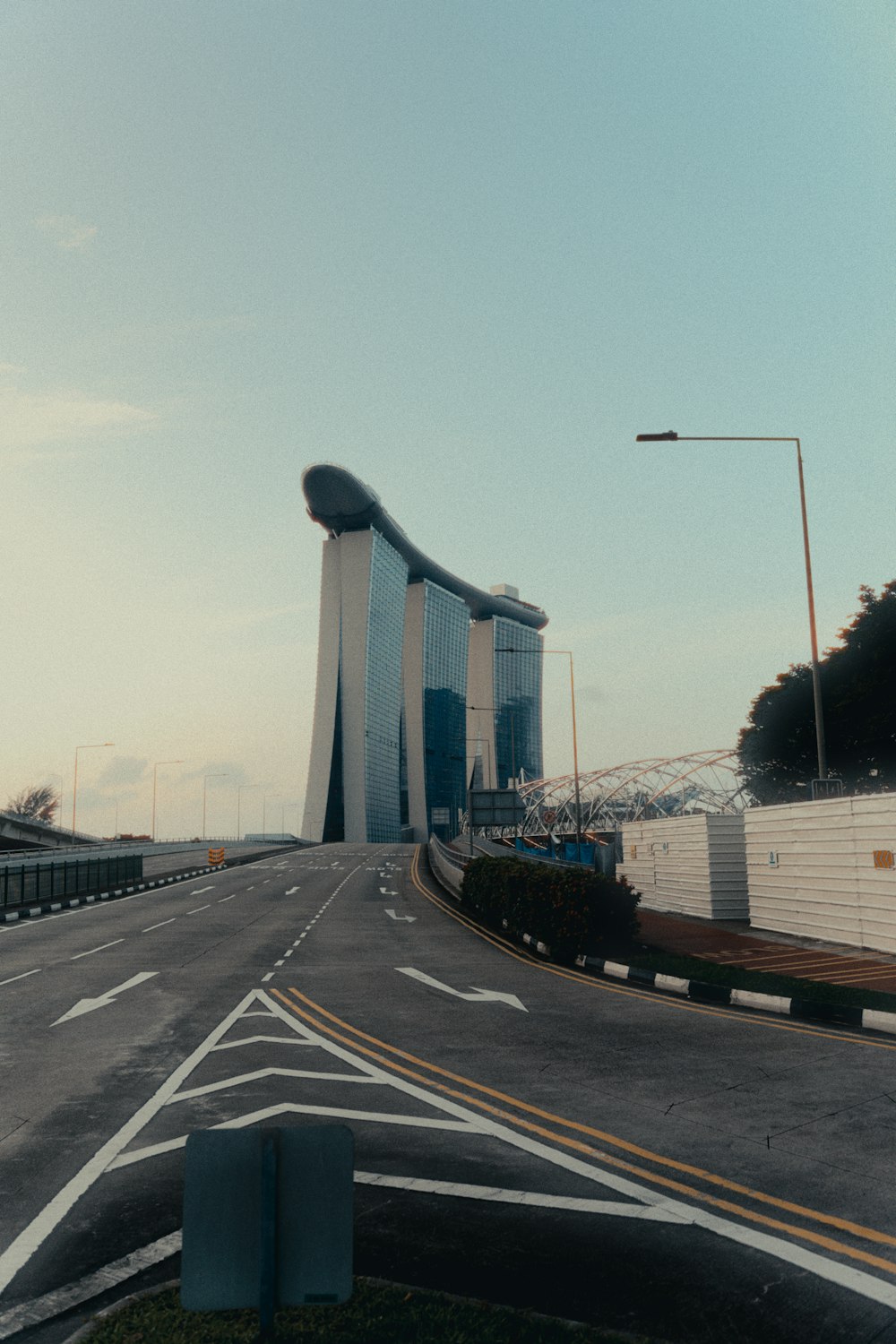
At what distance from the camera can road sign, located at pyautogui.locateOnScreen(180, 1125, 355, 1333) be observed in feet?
15.1

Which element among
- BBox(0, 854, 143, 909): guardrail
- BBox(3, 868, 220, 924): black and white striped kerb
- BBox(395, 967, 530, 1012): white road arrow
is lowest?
BBox(3, 868, 220, 924): black and white striped kerb

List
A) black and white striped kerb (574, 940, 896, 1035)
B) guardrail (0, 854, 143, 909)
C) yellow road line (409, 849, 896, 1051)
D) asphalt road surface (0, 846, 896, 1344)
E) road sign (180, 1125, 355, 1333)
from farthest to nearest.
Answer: guardrail (0, 854, 143, 909), black and white striped kerb (574, 940, 896, 1035), yellow road line (409, 849, 896, 1051), asphalt road surface (0, 846, 896, 1344), road sign (180, 1125, 355, 1333)

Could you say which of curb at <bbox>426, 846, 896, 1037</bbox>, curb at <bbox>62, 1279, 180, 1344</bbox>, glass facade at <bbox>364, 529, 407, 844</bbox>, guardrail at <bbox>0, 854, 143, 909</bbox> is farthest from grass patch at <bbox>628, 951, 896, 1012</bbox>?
glass facade at <bbox>364, 529, 407, 844</bbox>

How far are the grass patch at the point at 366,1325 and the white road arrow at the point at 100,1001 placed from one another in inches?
427

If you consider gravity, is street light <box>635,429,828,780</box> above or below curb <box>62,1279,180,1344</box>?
above

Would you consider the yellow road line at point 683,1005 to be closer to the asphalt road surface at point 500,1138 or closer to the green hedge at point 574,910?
the asphalt road surface at point 500,1138

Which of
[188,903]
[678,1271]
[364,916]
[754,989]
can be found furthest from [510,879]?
[678,1271]

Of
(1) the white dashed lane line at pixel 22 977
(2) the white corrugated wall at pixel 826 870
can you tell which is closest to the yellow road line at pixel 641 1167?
(1) the white dashed lane line at pixel 22 977

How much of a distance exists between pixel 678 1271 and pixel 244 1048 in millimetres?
8304

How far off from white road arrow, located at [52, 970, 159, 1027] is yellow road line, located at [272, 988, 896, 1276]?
→ 5.33 meters

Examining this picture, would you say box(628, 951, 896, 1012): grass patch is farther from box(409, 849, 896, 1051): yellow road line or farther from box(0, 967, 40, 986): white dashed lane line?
box(0, 967, 40, 986): white dashed lane line

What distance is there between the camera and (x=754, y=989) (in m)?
17.4

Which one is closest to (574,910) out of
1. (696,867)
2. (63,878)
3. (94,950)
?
(696,867)

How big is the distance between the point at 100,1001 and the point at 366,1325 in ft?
44.4
